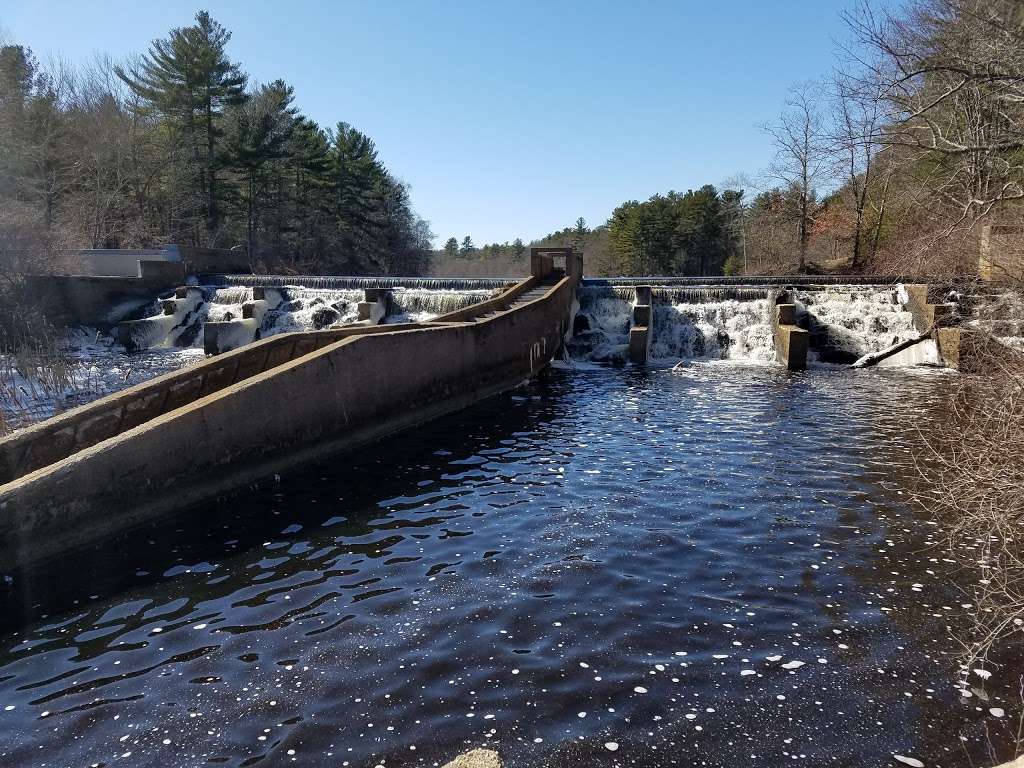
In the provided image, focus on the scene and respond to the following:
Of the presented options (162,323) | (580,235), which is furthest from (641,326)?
(580,235)

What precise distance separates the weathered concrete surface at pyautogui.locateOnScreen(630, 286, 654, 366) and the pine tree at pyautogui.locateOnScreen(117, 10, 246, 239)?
31.2 metres

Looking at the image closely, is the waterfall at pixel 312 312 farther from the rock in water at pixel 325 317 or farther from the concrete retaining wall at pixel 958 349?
the concrete retaining wall at pixel 958 349

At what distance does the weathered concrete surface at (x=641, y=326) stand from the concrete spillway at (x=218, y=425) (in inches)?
303

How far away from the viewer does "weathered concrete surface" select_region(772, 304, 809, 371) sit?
62.0 ft

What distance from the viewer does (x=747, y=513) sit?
7.47m

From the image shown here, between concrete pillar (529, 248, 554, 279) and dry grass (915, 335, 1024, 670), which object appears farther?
Answer: concrete pillar (529, 248, 554, 279)

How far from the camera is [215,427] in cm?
790

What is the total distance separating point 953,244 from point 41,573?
18192 millimetres

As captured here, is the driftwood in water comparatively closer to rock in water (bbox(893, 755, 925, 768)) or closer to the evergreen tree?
rock in water (bbox(893, 755, 925, 768))

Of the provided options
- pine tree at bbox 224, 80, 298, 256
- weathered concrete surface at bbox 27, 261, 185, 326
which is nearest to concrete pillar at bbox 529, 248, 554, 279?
weathered concrete surface at bbox 27, 261, 185, 326

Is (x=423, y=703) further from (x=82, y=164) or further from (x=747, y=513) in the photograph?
(x=82, y=164)

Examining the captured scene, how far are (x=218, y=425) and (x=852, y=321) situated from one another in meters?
19.2

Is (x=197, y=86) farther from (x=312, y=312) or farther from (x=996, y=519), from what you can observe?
(x=996, y=519)

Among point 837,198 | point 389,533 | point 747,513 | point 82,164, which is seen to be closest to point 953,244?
point 747,513
